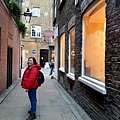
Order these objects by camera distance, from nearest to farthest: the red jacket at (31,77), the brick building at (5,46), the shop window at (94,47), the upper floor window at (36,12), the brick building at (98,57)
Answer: the brick building at (98,57), the shop window at (94,47), the red jacket at (31,77), the brick building at (5,46), the upper floor window at (36,12)

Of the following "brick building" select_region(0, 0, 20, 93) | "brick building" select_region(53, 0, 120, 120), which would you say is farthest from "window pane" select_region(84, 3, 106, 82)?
"brick building" select_region(0, 0, 20, 93)

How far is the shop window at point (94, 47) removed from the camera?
536 cm

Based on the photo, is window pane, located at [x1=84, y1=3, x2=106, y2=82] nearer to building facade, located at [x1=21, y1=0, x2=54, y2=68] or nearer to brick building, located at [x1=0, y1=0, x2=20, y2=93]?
brick building, located at [x1=0, y1=0, x2=20, y2=93]

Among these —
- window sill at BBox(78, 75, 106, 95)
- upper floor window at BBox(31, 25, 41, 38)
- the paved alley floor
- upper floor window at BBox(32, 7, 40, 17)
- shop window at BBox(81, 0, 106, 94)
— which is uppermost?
upper floor window at BBox(32, 7, 40, 17)

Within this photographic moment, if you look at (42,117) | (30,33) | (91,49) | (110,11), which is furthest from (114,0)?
(30,33)

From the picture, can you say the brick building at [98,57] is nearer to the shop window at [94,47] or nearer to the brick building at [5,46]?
the shop window at [94,47]

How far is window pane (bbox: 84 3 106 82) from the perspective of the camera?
5445mm

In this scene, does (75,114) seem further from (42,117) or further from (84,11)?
(84,11)

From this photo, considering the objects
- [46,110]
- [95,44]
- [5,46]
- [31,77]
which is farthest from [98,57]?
[5,46]

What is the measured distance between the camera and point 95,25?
6.31 metres

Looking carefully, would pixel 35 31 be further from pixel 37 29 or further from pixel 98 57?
pixel 98 57

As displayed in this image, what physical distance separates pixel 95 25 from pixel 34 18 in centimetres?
2915

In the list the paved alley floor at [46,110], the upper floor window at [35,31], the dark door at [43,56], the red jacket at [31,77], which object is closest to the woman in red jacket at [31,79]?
the red jacket at [31,77]

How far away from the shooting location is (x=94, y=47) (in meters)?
6.39
